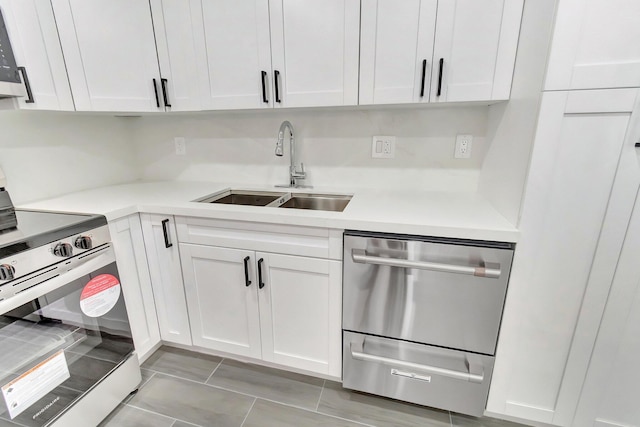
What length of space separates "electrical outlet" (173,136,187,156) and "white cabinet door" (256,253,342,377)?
1.12 m

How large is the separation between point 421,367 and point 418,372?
37 mm

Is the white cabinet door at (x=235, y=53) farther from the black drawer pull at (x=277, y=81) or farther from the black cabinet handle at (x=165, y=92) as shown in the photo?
the black cabinet handle at (x=165, y=92)

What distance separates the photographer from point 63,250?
3.48ft

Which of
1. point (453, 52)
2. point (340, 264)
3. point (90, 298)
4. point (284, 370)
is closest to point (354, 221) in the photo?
point (340, 264)

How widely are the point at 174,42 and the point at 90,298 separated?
1.26m

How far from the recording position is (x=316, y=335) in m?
1.37

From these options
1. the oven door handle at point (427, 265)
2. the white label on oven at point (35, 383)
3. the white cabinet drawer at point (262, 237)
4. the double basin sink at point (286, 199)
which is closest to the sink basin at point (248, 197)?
the double basin sink at point (286, 199)

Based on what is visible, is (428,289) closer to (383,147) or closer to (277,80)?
(383,147)

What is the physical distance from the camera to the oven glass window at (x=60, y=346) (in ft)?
3.14

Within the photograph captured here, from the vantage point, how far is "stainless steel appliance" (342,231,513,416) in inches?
42.8

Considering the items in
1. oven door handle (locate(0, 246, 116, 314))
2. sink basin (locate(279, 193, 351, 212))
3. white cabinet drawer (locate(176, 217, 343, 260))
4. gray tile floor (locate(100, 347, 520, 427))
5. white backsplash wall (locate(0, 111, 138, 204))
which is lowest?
gray tile floor (locate(100, 347, 520, 427))

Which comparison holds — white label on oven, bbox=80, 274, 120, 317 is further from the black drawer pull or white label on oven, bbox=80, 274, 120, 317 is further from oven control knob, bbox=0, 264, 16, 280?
the black drawer pull

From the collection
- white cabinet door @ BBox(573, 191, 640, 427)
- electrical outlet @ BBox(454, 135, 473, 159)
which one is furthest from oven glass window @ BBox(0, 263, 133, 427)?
white cabinet door @ BBox(573, 191, 640, 427)

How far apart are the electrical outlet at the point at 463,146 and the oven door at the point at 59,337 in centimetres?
176
